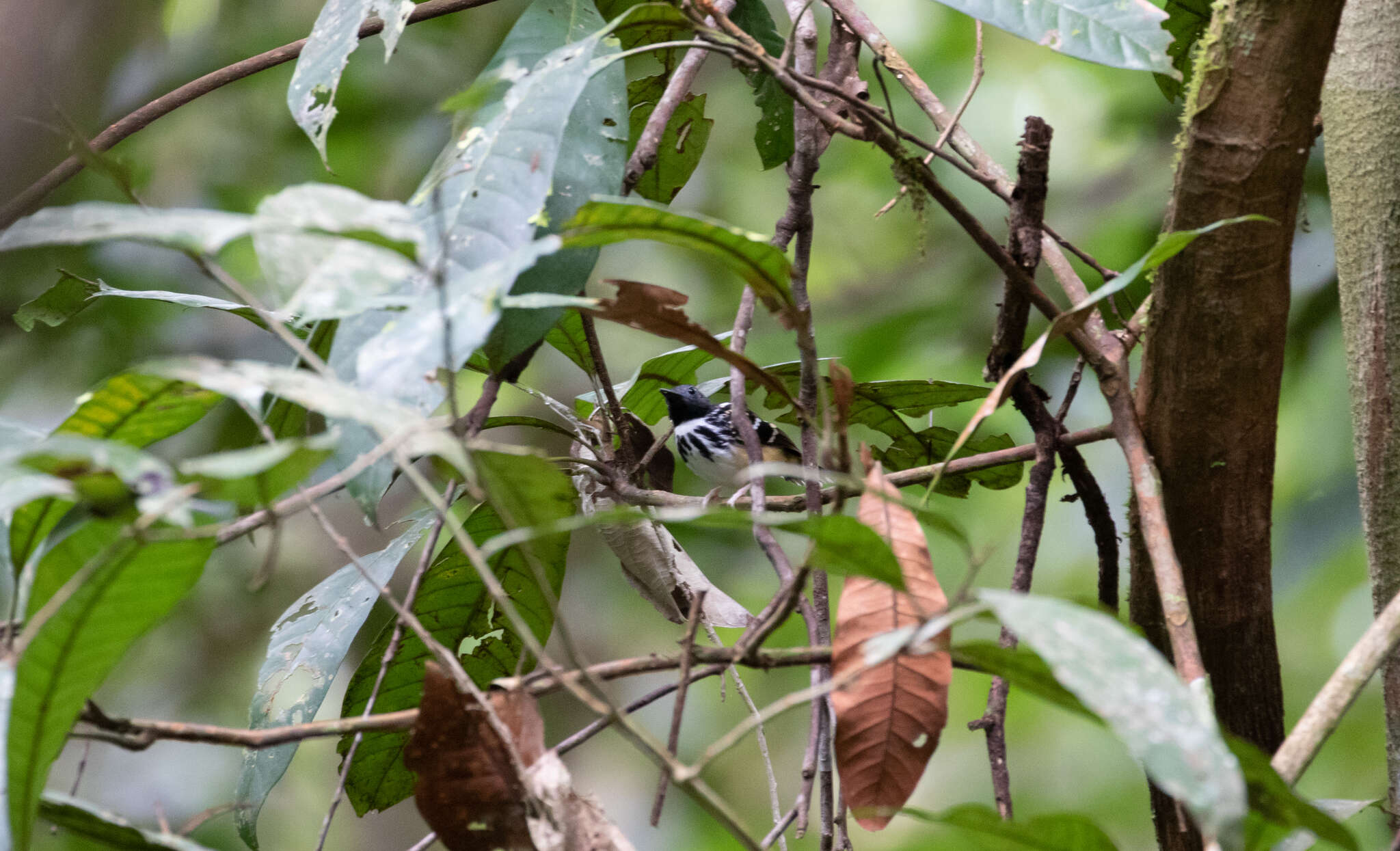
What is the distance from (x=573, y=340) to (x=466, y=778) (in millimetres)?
882

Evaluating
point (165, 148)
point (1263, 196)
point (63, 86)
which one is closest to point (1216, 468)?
point (1263, 196)

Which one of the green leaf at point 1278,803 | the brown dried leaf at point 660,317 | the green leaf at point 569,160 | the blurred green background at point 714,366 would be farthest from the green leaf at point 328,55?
the blurred green background at point 714,366

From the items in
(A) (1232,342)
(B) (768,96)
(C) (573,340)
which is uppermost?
(B) (768,96)

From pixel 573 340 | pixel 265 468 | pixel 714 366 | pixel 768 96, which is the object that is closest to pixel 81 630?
pixel 265 468

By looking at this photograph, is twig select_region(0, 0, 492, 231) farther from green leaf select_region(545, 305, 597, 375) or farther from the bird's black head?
the bird's black head

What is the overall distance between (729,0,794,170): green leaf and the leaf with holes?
0.76 meters

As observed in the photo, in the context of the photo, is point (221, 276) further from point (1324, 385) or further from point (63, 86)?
point (1324, 385)

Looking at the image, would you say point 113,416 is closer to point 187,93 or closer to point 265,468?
point 265,468

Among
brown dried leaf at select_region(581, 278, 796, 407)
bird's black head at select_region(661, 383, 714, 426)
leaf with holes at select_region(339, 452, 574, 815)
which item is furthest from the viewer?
bird's black head at select_region(661, 383, 714, 426)

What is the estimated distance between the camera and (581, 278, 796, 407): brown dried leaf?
39.9 inches

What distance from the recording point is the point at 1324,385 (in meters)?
2.66

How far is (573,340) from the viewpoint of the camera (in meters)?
1.65

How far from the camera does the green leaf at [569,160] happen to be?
40.1 inches

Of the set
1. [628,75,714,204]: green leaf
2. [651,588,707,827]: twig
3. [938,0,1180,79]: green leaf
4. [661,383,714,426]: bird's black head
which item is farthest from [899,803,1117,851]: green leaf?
[661,383,714,426]: bird's black head
